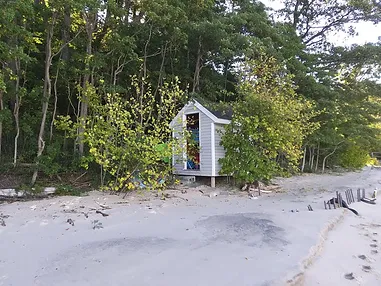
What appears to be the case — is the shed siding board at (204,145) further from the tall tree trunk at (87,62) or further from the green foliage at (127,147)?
the tall tree trunk at (87,62)

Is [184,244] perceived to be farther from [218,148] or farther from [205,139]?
[205,139]

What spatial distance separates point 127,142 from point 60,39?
4725 mm

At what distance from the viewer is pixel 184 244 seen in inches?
140

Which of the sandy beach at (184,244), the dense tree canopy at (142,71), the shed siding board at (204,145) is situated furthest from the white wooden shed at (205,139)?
the sandy beach at (184,244)

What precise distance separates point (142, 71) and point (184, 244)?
25.4 feet

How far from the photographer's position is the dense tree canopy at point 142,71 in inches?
275

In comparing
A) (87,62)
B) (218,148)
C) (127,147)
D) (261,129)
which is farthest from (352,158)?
(87,62)

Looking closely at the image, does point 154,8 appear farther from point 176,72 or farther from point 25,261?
point 25,261

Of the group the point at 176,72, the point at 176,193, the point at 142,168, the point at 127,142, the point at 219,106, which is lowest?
the point at 176,193

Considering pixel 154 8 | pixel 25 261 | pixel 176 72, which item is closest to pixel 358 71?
pixel 176 72

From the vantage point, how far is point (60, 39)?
9031mm

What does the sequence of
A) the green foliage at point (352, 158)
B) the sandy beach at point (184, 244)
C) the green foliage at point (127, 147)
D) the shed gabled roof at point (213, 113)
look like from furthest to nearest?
the green foliage at point (352, 158) < the shed gabled roof at point (213, 113) < the green foliage at point (127, 147) < the sandy beach at point (184, 244)

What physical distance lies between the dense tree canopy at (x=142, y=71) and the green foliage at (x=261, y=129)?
0.20 feet

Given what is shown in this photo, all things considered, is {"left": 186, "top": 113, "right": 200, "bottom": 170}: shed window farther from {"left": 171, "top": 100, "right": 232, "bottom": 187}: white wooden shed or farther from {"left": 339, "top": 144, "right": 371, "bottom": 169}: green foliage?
{"left": 339, "top": 144, "right": 371, "bottom": 169}: green foliage
